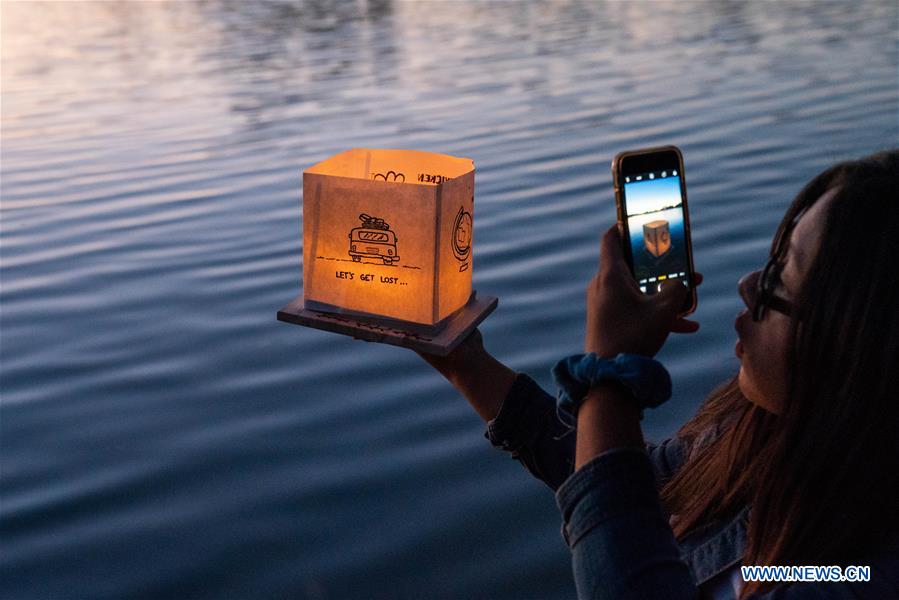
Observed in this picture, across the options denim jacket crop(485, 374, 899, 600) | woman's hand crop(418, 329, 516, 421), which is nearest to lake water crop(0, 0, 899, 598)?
woman's hand crop(418, 329, 516, 421)

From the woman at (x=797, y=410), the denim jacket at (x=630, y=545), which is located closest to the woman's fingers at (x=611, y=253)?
the woman at (x=797, y=410)

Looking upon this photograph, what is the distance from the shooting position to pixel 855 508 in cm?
124

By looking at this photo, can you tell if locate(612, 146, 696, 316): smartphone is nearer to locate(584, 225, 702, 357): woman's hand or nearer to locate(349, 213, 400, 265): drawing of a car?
locate(584, 225, 702, 357): woman's hand

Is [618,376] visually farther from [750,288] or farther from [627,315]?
[750,288]

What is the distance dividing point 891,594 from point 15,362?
4002 millimetres

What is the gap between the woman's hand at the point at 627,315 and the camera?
1.27 metres

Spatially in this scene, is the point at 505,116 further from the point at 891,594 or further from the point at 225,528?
the point at 891,594

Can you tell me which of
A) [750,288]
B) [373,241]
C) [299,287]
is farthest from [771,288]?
[299,287]

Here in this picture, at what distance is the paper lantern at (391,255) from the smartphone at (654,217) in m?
0.37

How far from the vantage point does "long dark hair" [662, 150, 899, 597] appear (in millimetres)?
1158

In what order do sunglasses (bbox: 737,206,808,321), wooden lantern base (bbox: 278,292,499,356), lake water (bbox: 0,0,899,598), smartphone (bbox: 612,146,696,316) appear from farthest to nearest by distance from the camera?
lake water (bbox: 0,0,899,598) < wooden lantern base (bbox: 278,292,499,356) < smartphone (bbox: 612,146,696,316) < sunglasses (bbox: 737,206,808,321)

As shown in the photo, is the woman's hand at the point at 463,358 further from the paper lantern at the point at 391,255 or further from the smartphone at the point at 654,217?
the smartphone at the point at 654,217

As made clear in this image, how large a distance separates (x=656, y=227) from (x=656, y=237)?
0.02m

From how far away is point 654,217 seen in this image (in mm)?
1486
